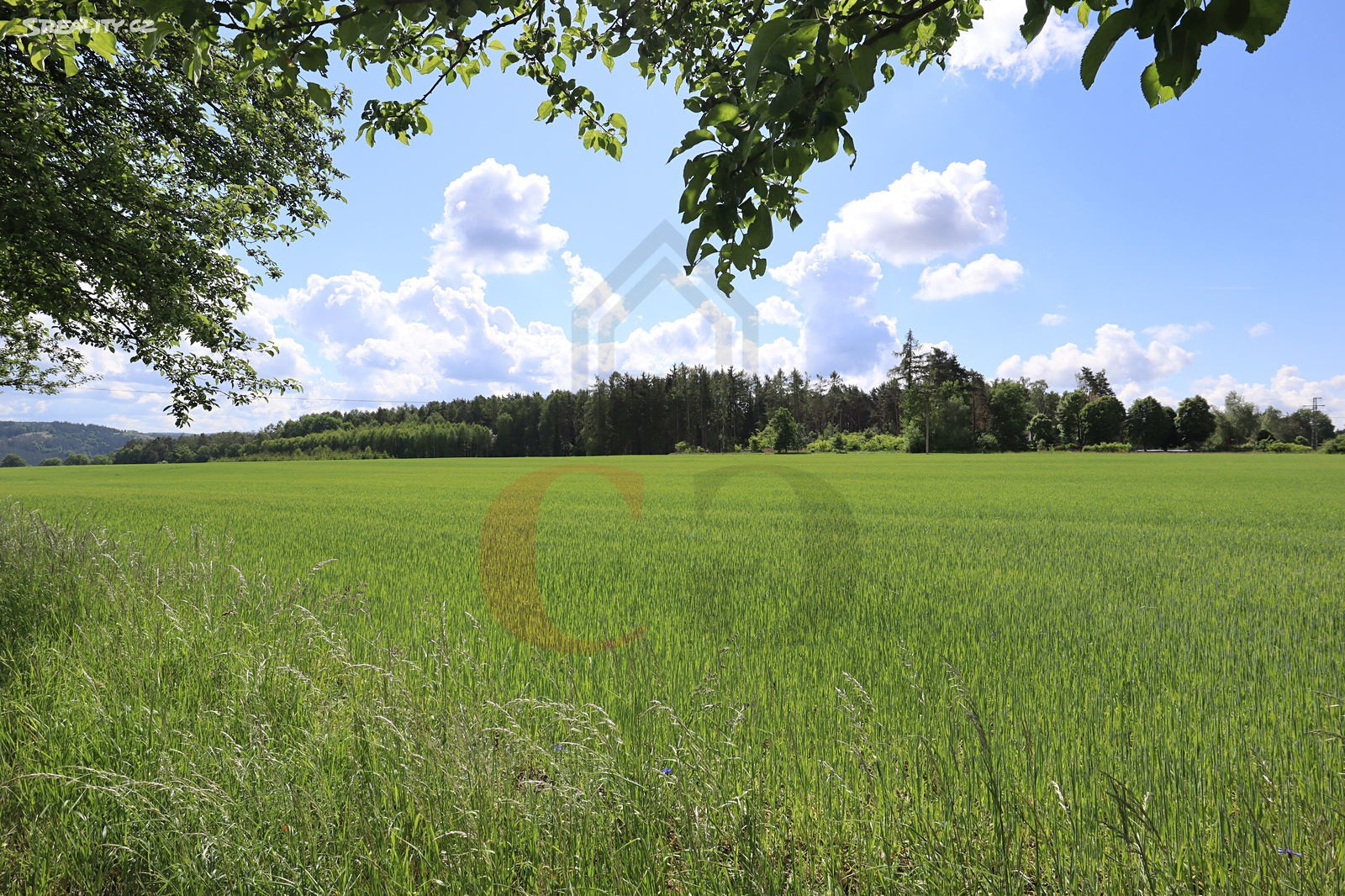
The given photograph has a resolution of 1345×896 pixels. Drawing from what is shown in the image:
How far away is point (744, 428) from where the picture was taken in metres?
107

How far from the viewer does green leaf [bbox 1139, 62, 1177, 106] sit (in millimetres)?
1675

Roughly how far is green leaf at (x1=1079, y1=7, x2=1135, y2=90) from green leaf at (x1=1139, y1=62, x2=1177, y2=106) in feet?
0.77

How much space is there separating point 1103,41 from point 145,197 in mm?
10398

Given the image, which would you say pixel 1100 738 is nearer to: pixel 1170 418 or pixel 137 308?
pixel 137 308

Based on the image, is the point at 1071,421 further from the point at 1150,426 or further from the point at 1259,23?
the point at 1259,23

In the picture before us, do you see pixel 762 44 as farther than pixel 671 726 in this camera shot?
No

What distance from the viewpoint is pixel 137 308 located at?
868 cm

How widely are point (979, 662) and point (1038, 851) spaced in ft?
9.49

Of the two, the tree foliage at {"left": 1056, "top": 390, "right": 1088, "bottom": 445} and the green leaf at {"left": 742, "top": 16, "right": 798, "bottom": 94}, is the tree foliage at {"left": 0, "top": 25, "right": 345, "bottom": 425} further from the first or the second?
the tree foliage at {"left": 1056, "top": 390, "right": 1088, "bottom": 445}

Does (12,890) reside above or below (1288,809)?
below

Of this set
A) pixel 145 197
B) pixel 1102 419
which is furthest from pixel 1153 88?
pixel 1102 419

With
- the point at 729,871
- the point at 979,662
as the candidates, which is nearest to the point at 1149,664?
the point at 979,662

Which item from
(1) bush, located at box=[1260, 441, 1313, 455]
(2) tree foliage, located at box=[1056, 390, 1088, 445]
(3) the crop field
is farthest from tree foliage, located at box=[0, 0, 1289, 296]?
(1) bush, located at box=[1260, 441, 1313, 455]

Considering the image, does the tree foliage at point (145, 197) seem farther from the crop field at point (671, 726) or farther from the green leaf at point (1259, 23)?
the green leaf at point (1259, 23)
